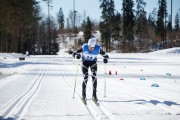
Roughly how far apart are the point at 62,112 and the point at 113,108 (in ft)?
4.87

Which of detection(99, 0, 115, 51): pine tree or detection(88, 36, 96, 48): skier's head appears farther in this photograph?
detection(99, 0, 115, 51): pine tree

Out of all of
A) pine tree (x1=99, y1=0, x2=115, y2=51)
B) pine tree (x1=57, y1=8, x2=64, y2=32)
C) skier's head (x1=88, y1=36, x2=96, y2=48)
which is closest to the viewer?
skier's head (x1=88, y1=36, x2=96, y2=48)

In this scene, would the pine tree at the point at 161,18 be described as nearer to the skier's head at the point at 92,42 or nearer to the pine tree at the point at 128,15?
the pine tree at the point at 128,15

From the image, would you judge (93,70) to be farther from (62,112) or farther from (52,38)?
(52,38)

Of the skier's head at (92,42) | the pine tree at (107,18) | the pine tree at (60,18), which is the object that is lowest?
the skier's head at (92,42)

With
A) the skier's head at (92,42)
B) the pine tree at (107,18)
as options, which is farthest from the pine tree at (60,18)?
the skier's head at (92,42)

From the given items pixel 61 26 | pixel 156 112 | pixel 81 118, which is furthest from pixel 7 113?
pixel 61 26

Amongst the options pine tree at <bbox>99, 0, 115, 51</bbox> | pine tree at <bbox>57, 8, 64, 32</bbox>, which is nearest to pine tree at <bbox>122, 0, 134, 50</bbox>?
pine tree at <bbox>99, 0, 115, 51</bbox>

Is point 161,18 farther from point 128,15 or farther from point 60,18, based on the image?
point 60,18

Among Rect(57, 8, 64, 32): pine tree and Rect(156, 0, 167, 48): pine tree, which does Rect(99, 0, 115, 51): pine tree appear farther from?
Rect(57, 8, 64, 32): pine tree

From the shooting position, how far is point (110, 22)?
71562 mm

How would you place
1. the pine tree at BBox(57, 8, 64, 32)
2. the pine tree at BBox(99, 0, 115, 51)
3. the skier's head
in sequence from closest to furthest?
the skier's head
the pine tree at BBox(99, 0, 115, 51)
the pine tree at BBox(57, 8, 64, 32)

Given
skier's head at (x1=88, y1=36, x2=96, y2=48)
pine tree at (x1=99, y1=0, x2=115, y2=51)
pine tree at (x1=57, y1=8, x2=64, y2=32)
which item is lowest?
skier's head at (x1=88, y1=36, x2=96, y2=48)

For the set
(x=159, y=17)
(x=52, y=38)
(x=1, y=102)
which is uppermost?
(x=159, y=17)
